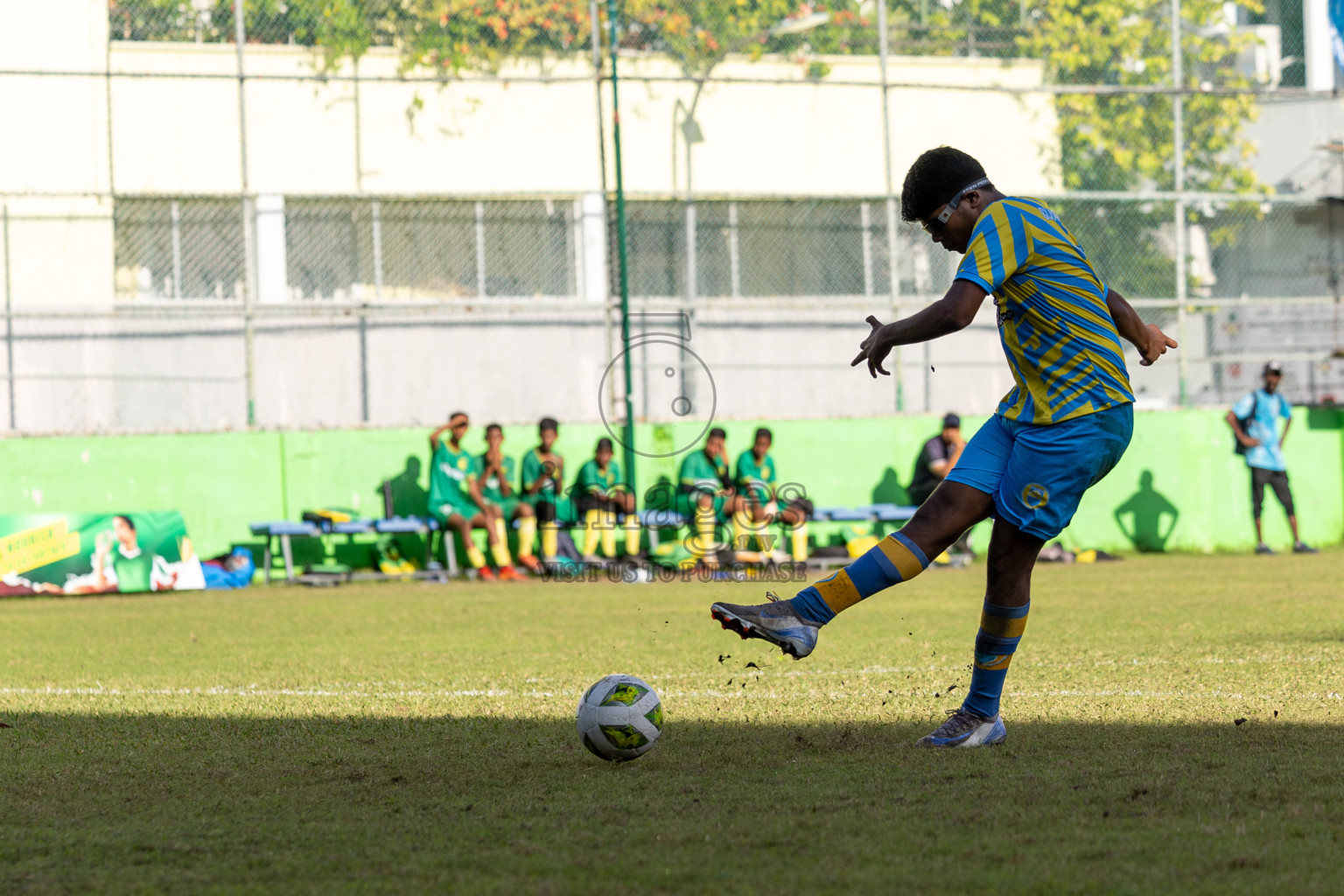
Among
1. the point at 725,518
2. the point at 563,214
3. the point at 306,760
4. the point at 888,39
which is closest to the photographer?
the point at 306,760

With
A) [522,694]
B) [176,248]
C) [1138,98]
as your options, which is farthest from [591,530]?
[1138,98]

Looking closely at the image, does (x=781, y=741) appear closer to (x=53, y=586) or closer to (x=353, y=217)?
(x=53, y=586)

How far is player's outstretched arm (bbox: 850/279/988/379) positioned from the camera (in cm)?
445

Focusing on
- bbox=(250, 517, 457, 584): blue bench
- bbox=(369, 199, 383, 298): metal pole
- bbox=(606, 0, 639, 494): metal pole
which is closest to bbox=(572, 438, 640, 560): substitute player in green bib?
bbox=(606, 0, 639, 494): metal pole

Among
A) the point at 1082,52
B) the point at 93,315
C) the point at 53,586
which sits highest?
the point at 1082,52

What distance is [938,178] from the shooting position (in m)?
4.88

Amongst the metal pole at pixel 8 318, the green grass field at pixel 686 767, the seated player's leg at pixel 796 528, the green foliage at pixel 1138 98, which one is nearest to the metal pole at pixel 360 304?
the metal pole at pixel 8 318

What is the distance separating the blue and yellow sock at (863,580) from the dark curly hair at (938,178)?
3.66 ft

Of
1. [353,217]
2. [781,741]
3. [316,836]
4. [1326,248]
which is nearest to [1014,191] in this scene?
[1326,248]

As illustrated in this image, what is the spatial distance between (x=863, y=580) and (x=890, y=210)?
14310 mm

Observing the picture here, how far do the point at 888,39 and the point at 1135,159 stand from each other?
145 inches

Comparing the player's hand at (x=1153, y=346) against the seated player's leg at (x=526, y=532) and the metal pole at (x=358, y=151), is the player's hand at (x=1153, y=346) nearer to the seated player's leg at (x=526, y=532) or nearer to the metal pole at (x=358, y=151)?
the seated player's leg at (x=526, y=532)

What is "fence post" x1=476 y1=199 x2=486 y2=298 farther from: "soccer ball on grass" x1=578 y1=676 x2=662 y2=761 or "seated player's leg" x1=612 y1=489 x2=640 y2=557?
"soccer ball on grass" x1=578 y1=676 x2=662 y2=761

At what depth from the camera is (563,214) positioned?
18.1 metres
